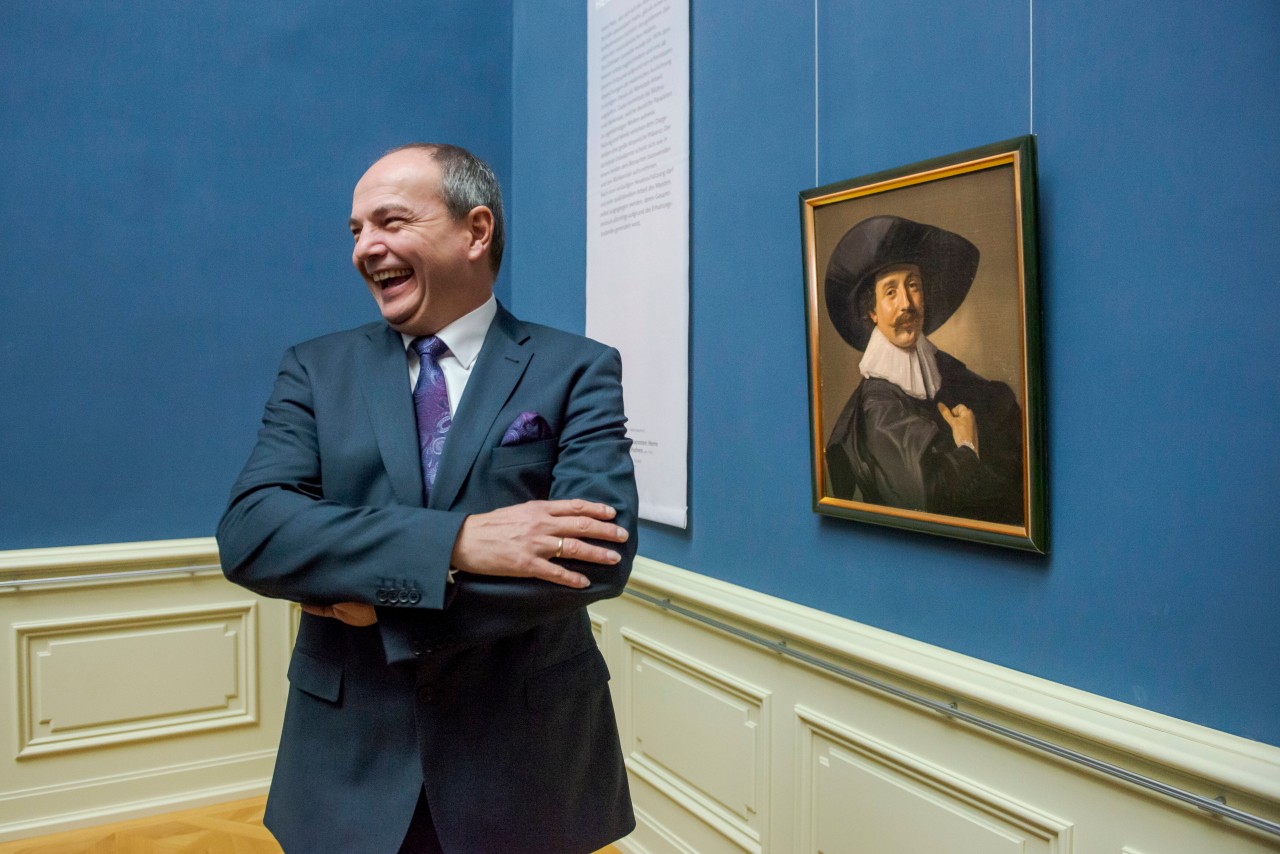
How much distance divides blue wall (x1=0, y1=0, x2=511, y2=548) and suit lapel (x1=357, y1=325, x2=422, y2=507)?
221 centimetres

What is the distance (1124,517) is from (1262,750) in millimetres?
429

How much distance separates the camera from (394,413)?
1639 mm

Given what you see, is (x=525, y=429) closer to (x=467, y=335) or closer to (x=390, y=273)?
(x=467, y=335)

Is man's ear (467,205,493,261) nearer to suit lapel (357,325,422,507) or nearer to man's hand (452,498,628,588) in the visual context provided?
suit lapel (357,325,422,507)

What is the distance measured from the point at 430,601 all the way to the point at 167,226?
9.24 feet

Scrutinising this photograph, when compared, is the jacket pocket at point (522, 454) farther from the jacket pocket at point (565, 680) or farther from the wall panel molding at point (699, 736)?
the wall panel molding at point (699, 736)

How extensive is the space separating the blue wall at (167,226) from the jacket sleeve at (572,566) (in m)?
2.46

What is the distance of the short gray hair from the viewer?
175cm

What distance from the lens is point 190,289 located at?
3.55m

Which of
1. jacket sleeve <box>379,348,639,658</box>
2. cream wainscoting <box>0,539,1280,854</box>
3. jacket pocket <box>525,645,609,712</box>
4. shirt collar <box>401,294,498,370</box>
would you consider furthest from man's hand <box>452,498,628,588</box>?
cream wainscoting <box>0,539,1280,854</box>

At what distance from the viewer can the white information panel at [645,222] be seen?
294 cm

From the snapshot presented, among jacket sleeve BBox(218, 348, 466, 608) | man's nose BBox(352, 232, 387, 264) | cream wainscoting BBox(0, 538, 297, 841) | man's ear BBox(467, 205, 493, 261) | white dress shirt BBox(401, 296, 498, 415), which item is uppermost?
man's ear BBox(467, 205, 493, 261)

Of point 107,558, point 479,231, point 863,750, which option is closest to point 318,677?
point 479,231

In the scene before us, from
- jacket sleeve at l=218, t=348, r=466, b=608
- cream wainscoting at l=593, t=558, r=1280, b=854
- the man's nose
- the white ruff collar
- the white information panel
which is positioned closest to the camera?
jacket sleeve at l=218, t=348, r=466, b=608
